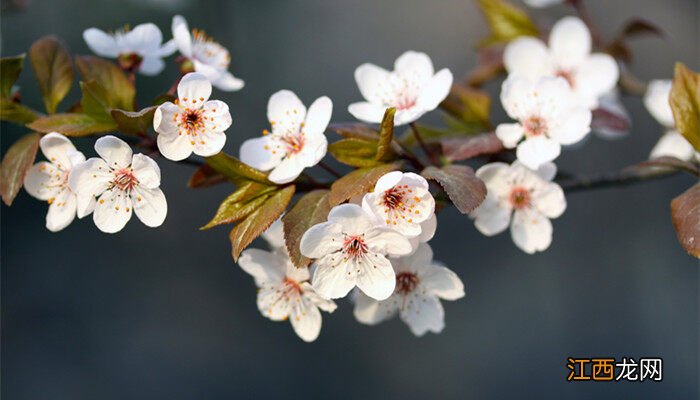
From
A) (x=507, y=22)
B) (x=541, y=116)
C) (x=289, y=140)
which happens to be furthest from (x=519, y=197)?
(x=507, y=22)

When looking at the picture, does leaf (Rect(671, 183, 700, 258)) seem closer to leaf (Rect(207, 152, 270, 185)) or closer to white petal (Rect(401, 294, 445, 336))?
white petal (Rect(401, 294, 445, 336))

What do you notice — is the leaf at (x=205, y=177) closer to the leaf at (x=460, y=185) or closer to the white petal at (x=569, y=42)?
the leaf at (x=460, y=185)

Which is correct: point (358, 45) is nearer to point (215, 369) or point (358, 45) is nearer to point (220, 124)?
point (215, 369)

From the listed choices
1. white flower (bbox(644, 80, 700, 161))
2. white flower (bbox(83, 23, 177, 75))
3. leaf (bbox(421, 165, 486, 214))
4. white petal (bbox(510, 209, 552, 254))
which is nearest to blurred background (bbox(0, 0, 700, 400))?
white flower (bbox(644, 80, 700, 161))

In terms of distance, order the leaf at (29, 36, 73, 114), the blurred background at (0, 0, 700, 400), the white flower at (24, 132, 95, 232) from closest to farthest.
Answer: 1. the white flower at (24, 132, 95, 232)
2. the leaf at (29, 36, 73, 114)
3. the blurred background at (0, 0, 700, 400)

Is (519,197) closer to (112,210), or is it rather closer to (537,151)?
(537,151)

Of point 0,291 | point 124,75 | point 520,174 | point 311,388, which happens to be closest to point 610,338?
point 311,388
